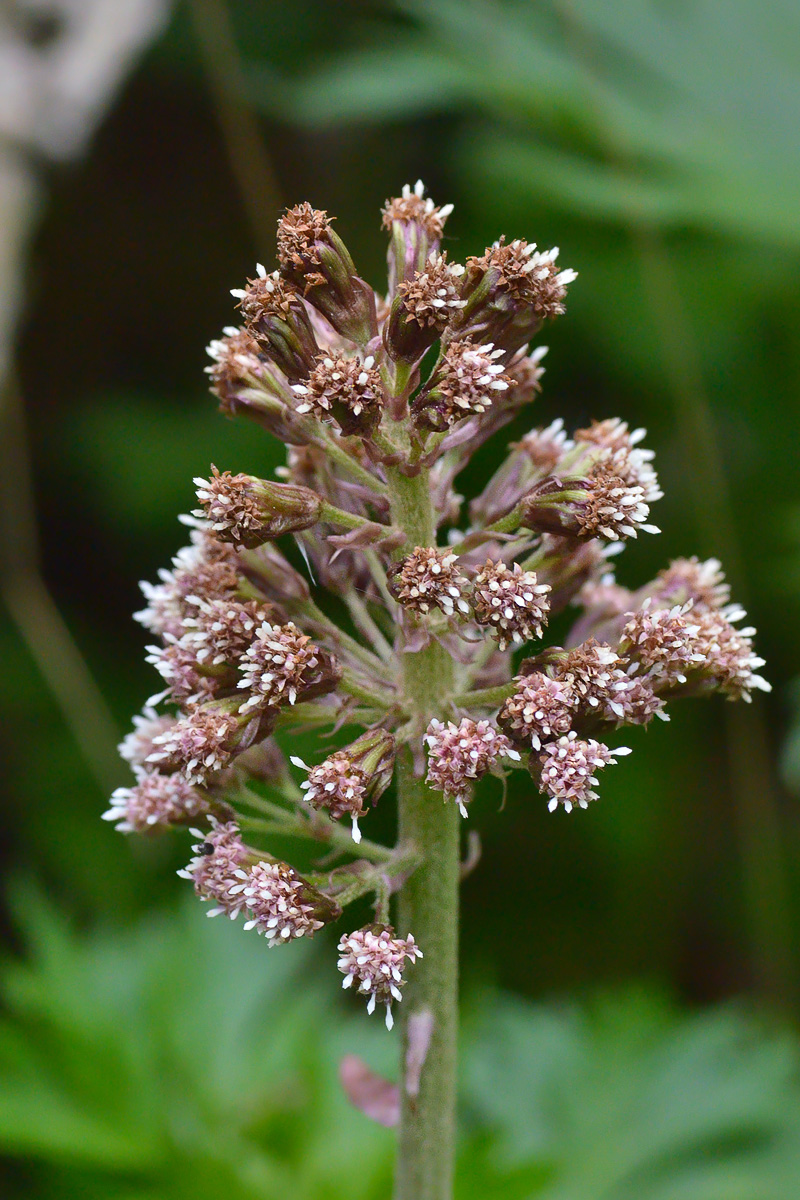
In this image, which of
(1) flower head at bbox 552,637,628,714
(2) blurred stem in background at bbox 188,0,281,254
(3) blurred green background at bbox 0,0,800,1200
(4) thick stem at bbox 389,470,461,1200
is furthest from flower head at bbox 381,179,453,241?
(2) blurred stem in background at bbox 188,0,281,254

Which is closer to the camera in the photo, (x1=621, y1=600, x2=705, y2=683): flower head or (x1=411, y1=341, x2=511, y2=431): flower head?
(x1=411, y1=341, x2=511, y2=431): flower head

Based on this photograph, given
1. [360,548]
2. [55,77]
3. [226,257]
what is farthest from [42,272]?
[360,548]

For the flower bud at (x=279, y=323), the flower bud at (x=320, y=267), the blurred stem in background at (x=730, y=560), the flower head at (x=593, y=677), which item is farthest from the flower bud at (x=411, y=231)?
the blurred stem in background at (x=730, y=560)

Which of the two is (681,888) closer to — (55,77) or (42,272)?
(55,77)

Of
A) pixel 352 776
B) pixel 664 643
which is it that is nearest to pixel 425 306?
pixel 664 643

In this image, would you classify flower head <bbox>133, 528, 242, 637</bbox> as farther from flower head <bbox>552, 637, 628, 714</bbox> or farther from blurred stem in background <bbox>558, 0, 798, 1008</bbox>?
blurred stem in background <bbox>558, 0, 798, 1008</bbox>

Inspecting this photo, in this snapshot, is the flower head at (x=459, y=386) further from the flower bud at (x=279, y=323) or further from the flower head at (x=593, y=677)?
the flower head at (x=593, y=677)
